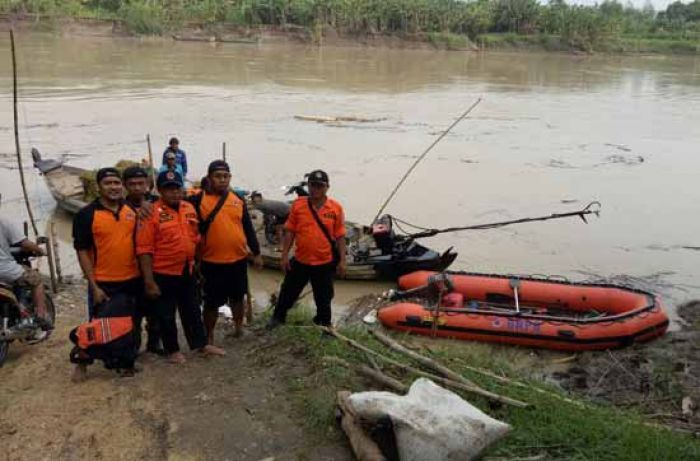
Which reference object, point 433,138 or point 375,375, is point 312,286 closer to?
point 375,375

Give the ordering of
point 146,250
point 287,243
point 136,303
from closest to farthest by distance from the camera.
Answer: point 146,250 < point 136,303 < point 287,243

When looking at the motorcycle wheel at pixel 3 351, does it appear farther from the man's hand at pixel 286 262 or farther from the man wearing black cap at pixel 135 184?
the man's hand at pixel 286 262

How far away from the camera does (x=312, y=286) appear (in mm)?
5055

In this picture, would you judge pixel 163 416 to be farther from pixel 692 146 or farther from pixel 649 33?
pixel 649 33

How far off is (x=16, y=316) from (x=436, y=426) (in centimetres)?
316

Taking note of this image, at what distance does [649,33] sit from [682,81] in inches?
1189

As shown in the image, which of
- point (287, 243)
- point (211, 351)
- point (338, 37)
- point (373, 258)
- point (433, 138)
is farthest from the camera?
point (338, 37)

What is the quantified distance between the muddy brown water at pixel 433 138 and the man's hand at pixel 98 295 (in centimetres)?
459

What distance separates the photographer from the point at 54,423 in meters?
3.65

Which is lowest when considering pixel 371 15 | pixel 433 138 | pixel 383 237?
pixel 433 138

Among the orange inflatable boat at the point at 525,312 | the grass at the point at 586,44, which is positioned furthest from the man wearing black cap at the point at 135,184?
the grass at the point at 586,44

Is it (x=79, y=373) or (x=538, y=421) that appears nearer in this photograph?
(x=538, y=421)

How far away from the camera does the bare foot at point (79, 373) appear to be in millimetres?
4145

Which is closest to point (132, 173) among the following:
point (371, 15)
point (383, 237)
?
point (383, 237)
